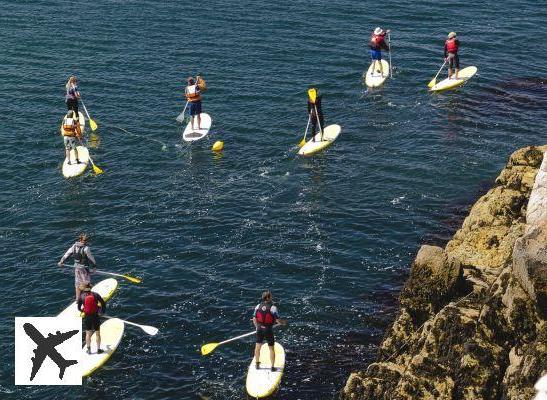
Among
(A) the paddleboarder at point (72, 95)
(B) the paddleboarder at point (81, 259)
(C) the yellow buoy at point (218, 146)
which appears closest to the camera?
(B) the paddleboarder at point (81, 259)

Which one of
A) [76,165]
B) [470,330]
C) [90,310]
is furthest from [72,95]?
[470,330]

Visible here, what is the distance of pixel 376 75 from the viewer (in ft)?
201

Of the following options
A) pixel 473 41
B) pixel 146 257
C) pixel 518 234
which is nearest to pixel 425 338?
pixel 518 234

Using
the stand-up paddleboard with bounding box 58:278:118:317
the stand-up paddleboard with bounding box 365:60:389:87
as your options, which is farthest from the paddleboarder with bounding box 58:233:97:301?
the stand-up paddleboard with bounding box 365:60:389:87

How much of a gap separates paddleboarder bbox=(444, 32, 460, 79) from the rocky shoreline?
2791 cm

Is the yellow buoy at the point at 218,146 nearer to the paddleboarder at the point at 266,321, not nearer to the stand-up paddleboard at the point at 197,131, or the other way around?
the stand-up paddleboard at the point at 197,131

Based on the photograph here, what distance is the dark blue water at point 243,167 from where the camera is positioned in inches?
1374

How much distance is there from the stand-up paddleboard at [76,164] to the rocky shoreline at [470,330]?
23.6 metres

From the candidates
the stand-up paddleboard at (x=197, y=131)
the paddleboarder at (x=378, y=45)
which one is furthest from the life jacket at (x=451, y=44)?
the stand-up paddleboard at (x=197, y=131)

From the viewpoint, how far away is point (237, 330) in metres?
34.8

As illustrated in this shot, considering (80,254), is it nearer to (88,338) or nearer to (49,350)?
(88,338)

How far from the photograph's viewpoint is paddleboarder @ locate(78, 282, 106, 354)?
3206 centimetres

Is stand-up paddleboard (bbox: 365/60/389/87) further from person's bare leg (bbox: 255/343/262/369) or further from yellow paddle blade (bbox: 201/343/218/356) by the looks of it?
person's bare leg (bbox: 255/343/262/369)

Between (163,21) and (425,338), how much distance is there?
5146 centimetres
